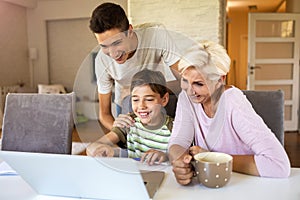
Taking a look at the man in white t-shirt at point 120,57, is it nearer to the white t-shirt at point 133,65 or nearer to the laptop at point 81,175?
the white t-shirt at point 133,65

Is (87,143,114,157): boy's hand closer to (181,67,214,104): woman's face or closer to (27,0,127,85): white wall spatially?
(181,67,214,104): woman's face

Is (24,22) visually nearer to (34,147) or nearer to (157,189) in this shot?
(34,147)

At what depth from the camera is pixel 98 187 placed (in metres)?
0.75

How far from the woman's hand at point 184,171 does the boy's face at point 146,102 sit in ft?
0.53

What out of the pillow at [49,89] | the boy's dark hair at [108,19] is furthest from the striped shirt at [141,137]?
the pillow at [49,89]

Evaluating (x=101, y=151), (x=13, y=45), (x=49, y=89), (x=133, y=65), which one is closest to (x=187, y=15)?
(x=133, y=65)

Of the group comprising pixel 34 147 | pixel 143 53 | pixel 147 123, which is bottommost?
pixel 34 147

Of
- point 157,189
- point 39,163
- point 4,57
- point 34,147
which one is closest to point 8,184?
point 39,163

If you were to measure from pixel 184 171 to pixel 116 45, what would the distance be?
40 centimetres

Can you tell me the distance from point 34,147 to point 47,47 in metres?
4.49

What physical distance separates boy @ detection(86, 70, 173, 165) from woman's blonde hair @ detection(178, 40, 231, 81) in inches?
3.5

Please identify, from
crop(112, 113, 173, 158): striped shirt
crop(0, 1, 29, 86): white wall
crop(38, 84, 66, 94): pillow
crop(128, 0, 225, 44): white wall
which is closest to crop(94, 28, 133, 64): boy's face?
crop(112, 113, 173, 158): striped shirt

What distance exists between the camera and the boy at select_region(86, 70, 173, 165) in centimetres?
80

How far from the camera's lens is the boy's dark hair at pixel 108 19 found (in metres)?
0.83
